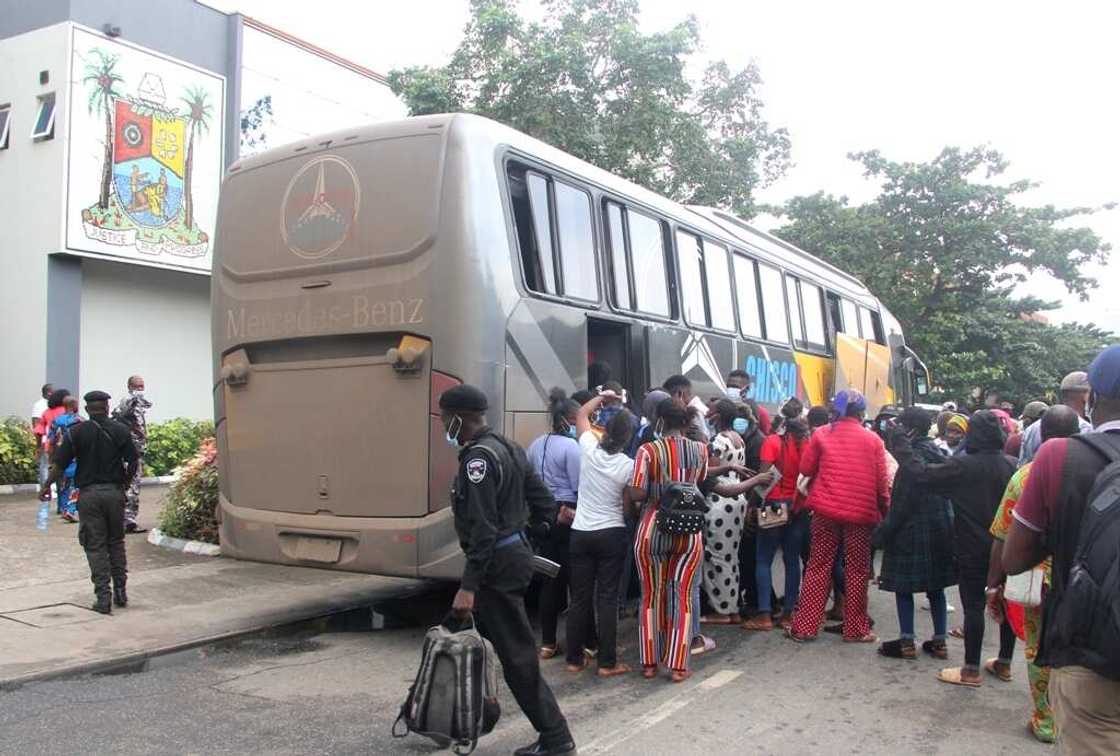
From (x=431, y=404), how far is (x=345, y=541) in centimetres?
122

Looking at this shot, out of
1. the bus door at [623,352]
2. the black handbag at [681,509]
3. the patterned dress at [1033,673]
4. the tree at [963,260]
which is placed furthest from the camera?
the tree at [963,260]

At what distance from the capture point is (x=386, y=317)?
6633 millimetres

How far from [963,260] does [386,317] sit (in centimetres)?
2182

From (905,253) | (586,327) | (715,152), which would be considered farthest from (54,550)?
(905,253)

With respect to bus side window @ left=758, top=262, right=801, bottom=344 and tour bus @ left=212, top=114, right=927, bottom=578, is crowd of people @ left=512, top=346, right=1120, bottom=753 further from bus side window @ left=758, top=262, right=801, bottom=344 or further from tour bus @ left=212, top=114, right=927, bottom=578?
bus side window @ left=758, top=262, right=801, bottom=344

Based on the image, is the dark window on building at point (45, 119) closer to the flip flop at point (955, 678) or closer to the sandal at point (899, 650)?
the sandal at point (899, 650)

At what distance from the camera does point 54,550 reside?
32.9ft

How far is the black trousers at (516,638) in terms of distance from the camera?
4.40 metres

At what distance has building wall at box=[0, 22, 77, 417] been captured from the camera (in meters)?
16.7

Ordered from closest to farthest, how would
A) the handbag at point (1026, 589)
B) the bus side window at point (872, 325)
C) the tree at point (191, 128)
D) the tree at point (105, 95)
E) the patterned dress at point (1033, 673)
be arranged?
1. the handbag at point (1026, 589)
2. the patterned dress at point (1033, 673)
3. the bus side window at point (872, 325)
4. the tree at point (105, 95)
5. the tree at point (191, 128)

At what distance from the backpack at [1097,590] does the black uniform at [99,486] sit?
685cm

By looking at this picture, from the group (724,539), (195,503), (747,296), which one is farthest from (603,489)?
(195,503)

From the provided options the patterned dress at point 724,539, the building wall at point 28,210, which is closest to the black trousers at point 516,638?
the patterned dress at point 724,539

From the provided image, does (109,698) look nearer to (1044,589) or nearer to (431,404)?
(431,404)
